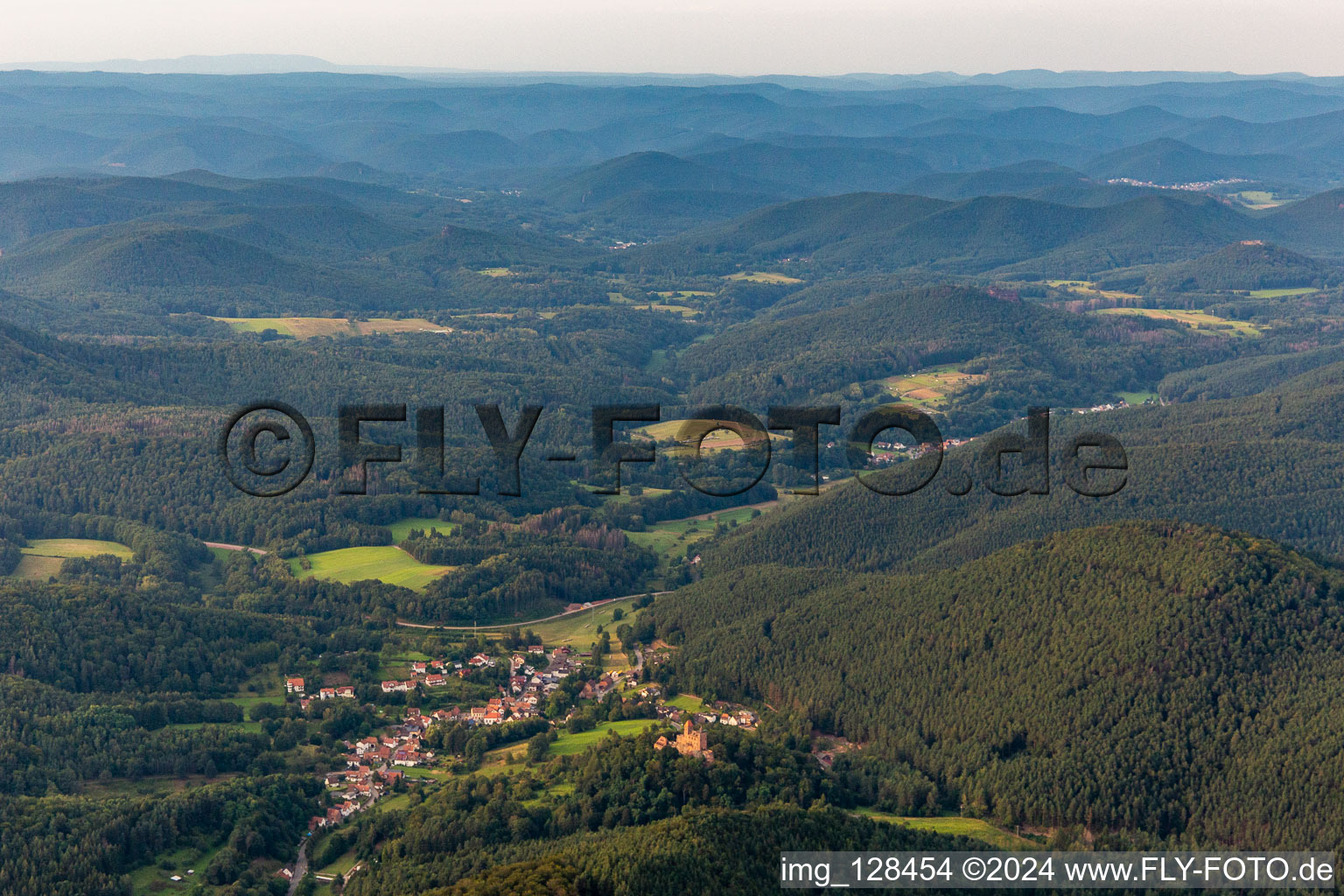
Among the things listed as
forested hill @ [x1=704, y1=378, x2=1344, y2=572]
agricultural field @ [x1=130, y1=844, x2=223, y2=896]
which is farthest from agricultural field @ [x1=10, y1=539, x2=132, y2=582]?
forested hill @ [x1=704, y1=378, x2=1344, y2=572]

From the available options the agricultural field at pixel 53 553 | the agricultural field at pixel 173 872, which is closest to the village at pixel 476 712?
the agricultural field at pixel 173 872

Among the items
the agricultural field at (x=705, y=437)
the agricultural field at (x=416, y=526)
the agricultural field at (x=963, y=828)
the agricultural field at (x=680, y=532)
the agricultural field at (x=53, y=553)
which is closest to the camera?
the agricultural field at (x=963, y=828)

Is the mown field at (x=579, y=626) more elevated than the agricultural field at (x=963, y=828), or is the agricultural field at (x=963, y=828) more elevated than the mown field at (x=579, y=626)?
the mown field at (x=579, y=626)

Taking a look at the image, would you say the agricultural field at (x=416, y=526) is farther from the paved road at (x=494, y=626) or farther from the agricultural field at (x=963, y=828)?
the agricultural field at (x=963, y=828)

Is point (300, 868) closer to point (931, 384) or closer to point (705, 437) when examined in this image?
point (705, 437)

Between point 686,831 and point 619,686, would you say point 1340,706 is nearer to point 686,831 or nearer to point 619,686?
point 686,831

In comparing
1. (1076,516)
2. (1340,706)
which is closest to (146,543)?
(1076,516)
